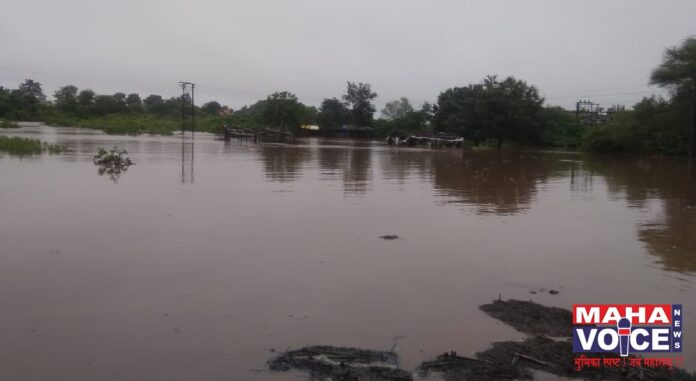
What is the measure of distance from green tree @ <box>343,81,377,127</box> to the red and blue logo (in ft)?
289

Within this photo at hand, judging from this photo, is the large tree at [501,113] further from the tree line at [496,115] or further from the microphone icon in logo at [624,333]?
the microphone icon in logo at [624,333]

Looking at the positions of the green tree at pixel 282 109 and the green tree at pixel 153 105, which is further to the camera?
the green tree at pixel 153 105

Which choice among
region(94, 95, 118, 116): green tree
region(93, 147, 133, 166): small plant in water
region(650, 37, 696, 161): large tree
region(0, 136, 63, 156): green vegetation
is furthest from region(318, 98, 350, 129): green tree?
region(93, 147, 133, 166): small plant in water

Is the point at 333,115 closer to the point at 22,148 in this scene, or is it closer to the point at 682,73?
the point at 682,73

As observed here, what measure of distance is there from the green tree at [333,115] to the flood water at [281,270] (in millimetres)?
76953

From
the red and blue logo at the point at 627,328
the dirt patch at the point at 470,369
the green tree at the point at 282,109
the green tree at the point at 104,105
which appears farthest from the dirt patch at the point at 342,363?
the green tree at the point at 104,105

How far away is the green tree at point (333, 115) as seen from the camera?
9181cm

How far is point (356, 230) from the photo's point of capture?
10.2 m

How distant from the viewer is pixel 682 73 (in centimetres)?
4081

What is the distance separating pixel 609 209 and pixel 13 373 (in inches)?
516

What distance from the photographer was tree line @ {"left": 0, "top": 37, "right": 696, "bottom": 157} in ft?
141

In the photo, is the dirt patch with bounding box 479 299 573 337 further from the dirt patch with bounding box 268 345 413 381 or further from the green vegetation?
the green vegetation

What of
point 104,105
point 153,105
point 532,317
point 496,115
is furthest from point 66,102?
point 532,317

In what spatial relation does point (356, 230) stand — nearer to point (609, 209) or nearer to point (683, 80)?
point (609, 209)
